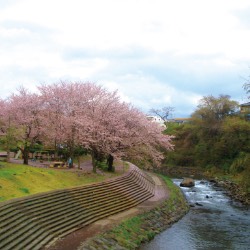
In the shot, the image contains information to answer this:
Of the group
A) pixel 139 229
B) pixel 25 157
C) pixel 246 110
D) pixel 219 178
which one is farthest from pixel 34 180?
pixel 219 178

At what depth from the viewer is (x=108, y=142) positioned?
32.8m

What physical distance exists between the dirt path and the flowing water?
2.40 meters

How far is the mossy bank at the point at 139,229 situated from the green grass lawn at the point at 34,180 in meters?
5.07

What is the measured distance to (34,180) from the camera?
77.6 feet

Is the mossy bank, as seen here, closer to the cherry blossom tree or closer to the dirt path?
the dirt path

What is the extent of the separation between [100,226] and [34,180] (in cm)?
597

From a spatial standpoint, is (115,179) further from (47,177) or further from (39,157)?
(39,157)

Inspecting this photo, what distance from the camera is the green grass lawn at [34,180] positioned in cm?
2004

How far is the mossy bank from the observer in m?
17.8

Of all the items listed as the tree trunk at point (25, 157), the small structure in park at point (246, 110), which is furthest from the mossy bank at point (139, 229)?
the small structure in park at point (246, 110)

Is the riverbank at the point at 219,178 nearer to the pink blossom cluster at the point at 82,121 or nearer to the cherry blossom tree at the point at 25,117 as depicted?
the pink blossom cluster at the point at 82,121

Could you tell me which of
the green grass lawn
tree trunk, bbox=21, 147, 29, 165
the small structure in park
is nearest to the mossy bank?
the green grass lawn

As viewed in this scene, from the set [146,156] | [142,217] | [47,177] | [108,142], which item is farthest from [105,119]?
[142,217]

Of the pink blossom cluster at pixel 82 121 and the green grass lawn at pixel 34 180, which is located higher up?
the pink blossom cluster at pixel 82 121
